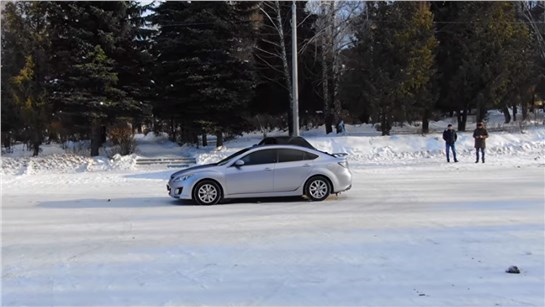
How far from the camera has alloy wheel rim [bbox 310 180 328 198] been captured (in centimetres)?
1273

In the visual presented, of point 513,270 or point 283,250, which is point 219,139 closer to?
point 283,250

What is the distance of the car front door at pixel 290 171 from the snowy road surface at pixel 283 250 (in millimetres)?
434

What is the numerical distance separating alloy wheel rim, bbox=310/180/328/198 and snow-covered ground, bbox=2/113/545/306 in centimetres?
60

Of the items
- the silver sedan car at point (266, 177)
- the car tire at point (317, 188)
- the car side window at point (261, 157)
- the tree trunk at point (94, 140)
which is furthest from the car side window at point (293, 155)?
the tree trunk at point (94, 140)

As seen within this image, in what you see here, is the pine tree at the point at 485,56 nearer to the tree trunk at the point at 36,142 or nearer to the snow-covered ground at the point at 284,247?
the snow-covered ground at the point at 284,247

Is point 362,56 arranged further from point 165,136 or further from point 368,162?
point 165,136

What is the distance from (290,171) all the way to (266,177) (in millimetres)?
602

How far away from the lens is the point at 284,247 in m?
7.70

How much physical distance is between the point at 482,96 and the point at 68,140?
2637 centimetres

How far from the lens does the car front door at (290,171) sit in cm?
1266

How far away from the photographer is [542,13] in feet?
148

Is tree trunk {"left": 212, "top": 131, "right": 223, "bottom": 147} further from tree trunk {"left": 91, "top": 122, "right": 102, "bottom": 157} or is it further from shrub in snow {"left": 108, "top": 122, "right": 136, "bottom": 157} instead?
tree trunk {"left": 91, "top": 122, "right": 102, "bottom": 157}

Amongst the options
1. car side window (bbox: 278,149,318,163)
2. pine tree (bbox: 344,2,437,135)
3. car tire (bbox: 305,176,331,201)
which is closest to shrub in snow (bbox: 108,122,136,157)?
pine tree (bbox: 344,2,437,135)

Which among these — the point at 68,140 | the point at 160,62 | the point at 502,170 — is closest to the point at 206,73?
the point at 160,62
